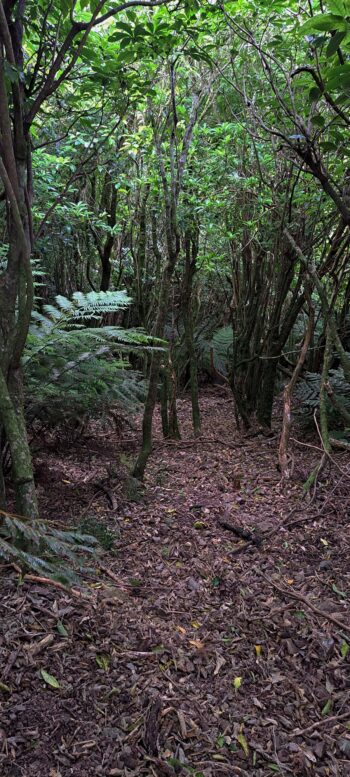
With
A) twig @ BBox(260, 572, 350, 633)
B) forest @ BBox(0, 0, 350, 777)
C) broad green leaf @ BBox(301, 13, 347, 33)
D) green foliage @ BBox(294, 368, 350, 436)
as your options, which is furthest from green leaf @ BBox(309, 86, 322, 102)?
green foliage @ BBox(294, 368, 350, 436)

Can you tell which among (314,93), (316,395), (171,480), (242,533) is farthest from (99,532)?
(316,395)

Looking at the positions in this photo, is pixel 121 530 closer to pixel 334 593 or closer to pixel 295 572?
pixel 295 572

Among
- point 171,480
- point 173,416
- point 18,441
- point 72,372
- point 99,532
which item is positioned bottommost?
point 171,480

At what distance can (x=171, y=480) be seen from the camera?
3953 mm

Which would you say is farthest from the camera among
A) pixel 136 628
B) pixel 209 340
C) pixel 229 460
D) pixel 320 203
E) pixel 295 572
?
pixel 209 340

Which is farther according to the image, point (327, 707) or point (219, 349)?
point (219, 349)

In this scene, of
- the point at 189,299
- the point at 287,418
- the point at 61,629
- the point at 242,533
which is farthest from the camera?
the point at 189,299


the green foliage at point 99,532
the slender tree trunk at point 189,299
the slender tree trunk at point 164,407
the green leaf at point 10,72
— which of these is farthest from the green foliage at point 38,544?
the slender tree trunk at point 189,299

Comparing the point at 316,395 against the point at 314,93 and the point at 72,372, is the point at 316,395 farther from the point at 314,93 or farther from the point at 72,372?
the point at 314,93

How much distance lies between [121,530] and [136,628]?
95 cm

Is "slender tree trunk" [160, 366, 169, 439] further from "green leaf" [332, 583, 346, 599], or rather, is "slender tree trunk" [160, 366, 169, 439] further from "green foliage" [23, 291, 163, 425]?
"green leaf" [332, 583, 346, 599]

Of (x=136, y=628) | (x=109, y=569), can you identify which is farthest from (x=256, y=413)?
(x=136, y=628)

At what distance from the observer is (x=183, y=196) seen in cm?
540

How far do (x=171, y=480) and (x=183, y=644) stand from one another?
1.96m
